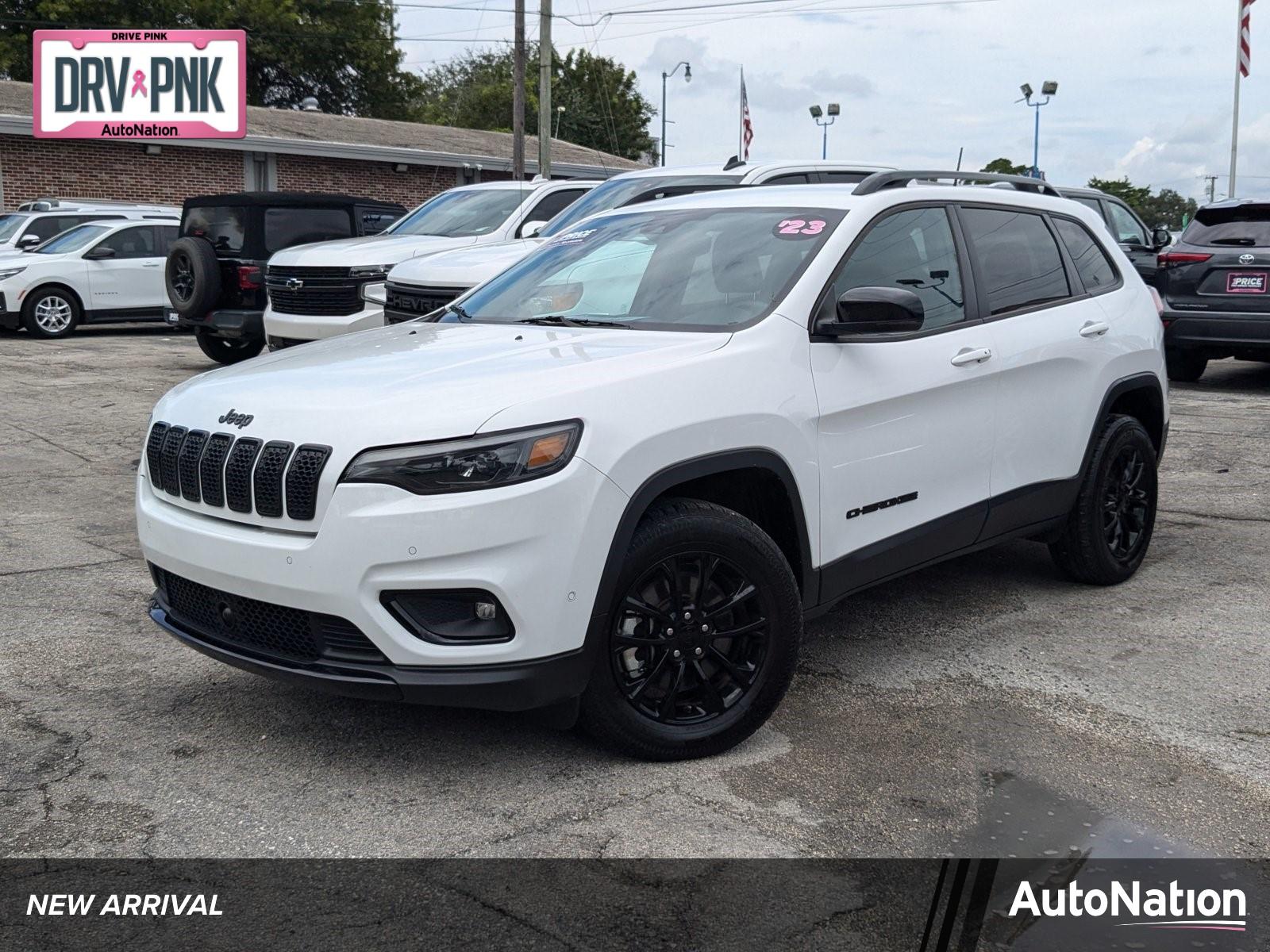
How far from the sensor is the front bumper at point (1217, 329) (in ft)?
39.1

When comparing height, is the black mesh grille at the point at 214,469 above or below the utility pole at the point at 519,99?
below

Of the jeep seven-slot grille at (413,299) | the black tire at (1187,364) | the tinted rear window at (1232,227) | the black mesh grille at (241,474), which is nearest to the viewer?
the black mesh grille at (241,474)

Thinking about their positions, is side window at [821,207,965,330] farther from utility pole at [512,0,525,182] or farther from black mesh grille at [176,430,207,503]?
utility pole at [512,0,525,182]

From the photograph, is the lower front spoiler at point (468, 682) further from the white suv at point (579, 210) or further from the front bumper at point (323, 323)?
the front bumper at point (323, 323)

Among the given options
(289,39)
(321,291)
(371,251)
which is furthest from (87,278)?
(289,39)

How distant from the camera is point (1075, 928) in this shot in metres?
3.03

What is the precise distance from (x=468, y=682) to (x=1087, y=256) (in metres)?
3.67

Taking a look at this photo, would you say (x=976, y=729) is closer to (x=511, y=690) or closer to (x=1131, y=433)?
(x=511, y=690)

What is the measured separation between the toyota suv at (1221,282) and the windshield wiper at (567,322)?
30.4ft

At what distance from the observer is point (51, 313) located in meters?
17.2

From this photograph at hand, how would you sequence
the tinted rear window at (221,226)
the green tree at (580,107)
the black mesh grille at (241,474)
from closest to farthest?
the black mesh grille at (241,474)
the tinted rear window at (221,226)
the green tree at (580,107)

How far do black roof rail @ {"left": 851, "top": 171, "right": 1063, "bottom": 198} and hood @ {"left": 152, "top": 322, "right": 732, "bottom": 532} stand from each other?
1.15m

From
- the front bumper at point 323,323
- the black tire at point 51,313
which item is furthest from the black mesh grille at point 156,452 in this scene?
the black tire at point 51,313

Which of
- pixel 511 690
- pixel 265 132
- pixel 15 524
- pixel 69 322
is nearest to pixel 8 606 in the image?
pixel 15 524
